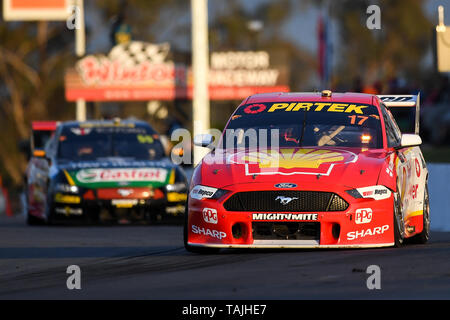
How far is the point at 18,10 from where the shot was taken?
4669 centimetres

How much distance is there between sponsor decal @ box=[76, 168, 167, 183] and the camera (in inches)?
728

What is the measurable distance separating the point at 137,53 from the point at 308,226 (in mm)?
39104

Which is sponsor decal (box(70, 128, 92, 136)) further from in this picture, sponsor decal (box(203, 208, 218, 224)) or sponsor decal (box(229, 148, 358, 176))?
sponsor decal (box(203, 208, 218, 224))

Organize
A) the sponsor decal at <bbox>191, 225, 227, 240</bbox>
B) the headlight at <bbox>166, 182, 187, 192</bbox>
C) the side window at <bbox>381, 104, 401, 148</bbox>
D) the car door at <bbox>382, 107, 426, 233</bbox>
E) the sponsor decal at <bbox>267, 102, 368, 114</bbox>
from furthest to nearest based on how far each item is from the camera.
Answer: the headlight at <bbox>166, 182, 187, 192</bbox>, the sponsor decal at <bbox>267, 102, 368, 114</bbox>, the side window at <bbox>381, 104, 401, 148</bbox>, the car door at <bbox>382, 107, 426, 233</bbox>, the sponsor decal at <bbox>191, 225, 227, 240</bbox>

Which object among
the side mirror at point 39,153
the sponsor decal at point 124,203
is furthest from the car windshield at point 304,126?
the side mirror at point 39,153

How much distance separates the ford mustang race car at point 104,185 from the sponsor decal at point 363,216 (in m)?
7.57

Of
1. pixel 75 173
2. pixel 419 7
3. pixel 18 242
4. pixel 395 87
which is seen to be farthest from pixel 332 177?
pixel 419 7

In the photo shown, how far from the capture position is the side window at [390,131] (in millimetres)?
12758

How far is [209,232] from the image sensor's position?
11.6 metres

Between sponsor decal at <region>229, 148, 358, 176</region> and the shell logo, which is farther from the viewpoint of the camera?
the shell logo

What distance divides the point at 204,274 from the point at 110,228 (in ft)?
25.2

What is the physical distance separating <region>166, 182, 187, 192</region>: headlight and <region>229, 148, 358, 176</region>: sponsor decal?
659 cm

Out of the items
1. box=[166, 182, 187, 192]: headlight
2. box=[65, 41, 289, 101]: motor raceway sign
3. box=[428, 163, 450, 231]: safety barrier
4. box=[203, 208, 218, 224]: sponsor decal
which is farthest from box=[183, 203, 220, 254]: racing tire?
box=[65, 41, 289, 101]: motor raceway sign

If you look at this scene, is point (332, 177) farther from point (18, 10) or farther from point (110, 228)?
point (18, 10)
